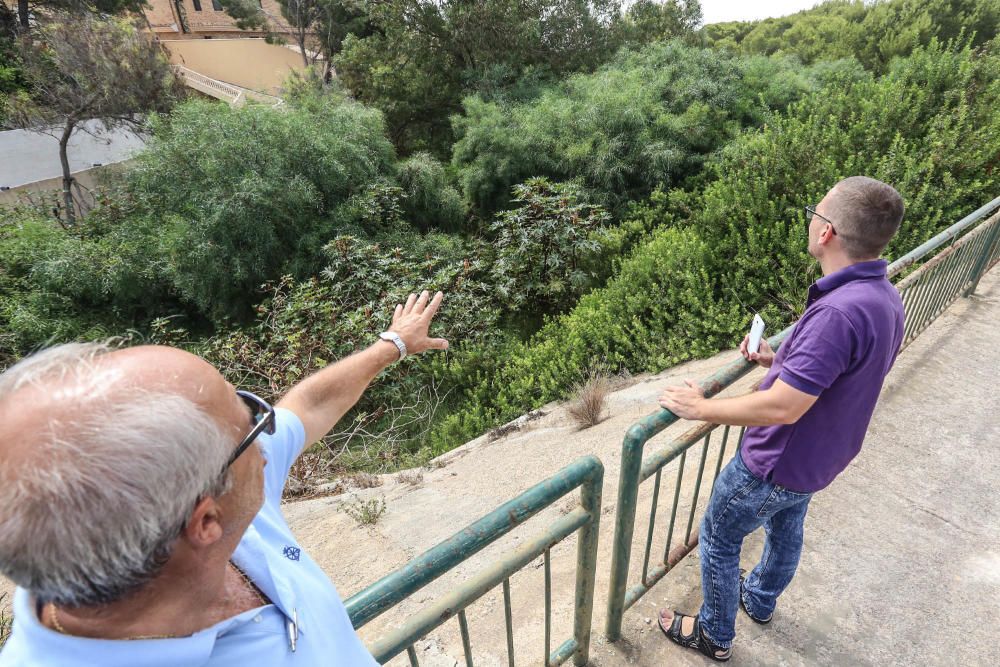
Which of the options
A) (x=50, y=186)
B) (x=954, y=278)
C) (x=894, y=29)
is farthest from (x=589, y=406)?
(x=894, y=29)

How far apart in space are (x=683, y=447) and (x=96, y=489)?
5.98 ft

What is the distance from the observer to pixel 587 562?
1845 mm

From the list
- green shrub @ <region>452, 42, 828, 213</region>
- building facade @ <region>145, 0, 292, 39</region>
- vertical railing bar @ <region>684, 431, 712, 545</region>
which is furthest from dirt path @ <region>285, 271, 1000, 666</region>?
building facade @ <region>145, 0, 292, 39</region>

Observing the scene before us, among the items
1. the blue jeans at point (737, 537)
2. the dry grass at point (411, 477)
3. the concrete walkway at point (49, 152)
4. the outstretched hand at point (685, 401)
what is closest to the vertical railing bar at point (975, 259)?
the blue jeans at point (737, 537)

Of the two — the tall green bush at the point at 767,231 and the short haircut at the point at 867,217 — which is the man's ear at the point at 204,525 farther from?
the tall green bush at the point at 767,231

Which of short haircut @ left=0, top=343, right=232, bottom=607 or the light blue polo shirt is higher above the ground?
short haircut @ left=0, top=343, right=232, bottom=607

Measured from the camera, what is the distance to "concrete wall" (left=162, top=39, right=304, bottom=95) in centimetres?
2573

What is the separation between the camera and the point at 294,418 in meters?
1.58

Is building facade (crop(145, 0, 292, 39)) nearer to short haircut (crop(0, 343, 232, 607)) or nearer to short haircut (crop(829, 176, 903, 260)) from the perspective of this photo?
short haircut (crop(829, 176, 903, 260))

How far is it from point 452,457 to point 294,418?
4189 mm

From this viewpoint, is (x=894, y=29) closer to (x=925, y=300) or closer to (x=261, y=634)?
(x=925, y=300)

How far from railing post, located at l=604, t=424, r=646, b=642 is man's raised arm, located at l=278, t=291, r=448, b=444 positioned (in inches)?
38.2

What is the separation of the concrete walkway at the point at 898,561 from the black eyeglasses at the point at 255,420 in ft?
6.53

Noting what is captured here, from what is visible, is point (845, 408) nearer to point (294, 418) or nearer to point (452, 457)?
point (294, 418)
